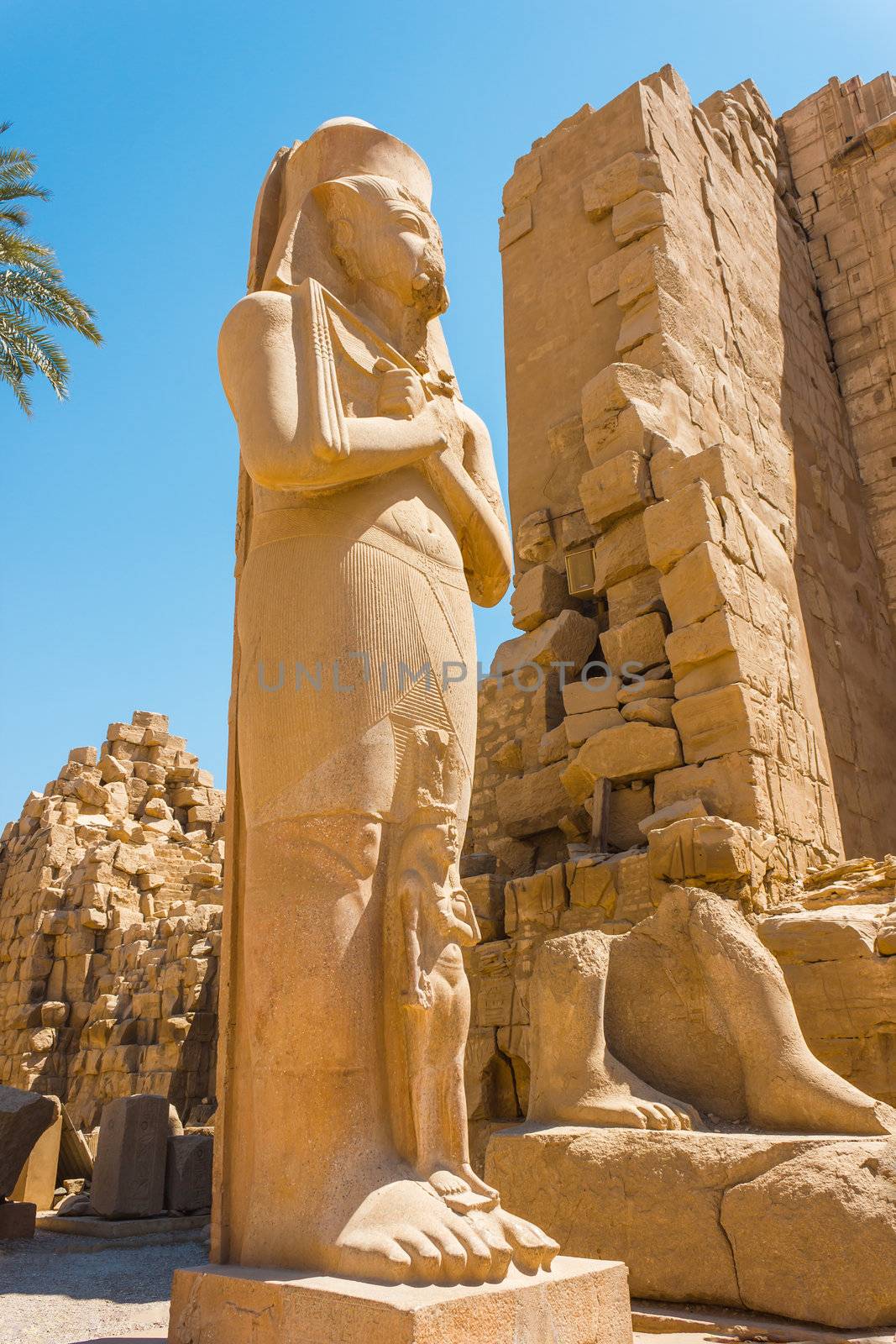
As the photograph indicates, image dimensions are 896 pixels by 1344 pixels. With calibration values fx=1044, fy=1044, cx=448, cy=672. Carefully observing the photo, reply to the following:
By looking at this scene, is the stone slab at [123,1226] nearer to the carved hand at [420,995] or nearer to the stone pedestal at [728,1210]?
the stone pedestal at [728,1210]

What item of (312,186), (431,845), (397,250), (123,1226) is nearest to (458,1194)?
(431,845)

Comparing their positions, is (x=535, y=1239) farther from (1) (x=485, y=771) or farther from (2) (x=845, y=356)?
(2) (x=845, y=356)

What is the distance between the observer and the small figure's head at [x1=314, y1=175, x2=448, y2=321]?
2701 mm

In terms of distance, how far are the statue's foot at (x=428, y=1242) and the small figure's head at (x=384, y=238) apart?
2.11 meters

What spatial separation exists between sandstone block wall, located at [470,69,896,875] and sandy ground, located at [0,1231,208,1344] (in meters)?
3.03

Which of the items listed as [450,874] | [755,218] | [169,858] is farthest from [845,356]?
[169,858]

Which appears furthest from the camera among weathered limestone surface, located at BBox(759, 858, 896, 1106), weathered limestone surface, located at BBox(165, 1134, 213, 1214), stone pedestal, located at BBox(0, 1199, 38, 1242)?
weathered limestone surface, located at BBox(165, 1134, 213, 1214)

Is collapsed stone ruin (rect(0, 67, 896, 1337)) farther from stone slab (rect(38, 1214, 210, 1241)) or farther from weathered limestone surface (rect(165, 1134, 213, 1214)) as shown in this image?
stone slab (rect(38, 1214, 210, 1241))

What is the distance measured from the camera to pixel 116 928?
44.1 ft

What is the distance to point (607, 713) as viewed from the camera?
19.7 ft

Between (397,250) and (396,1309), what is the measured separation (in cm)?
233

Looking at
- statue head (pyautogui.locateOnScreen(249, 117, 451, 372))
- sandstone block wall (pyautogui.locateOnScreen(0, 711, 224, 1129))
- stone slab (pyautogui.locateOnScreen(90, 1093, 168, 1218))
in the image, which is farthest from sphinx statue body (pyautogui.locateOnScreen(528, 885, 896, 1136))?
sandstone block wall (pyautogui.locateOnScreen(0, 711, 224, 1129))

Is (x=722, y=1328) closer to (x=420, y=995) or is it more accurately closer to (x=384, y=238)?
(x=420, y=995)

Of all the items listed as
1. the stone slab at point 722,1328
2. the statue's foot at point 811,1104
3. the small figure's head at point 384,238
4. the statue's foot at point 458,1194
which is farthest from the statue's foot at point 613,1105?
the small figure's head at point 384,238
